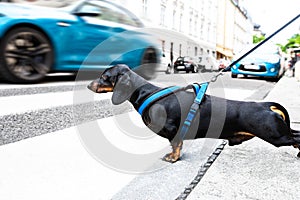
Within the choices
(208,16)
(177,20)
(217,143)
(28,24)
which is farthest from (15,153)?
(208,16)

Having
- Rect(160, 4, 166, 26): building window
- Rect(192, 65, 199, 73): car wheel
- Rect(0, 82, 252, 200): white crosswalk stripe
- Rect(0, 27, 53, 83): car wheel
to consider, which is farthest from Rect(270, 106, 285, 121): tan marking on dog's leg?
Rect(160, 4, 166, 26): building window

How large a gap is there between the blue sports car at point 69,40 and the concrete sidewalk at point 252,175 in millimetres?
2256

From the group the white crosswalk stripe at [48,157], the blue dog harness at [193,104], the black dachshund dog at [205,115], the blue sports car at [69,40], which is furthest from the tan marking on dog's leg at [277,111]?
the blue sports car at [69,40]

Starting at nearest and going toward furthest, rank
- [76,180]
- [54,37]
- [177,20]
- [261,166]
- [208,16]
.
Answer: [76,180] → [261,166] → [54,37] → [177,20] → [208,16]

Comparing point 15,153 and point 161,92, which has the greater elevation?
point 161,92

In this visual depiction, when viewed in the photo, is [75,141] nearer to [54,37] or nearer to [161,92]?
[161,92]

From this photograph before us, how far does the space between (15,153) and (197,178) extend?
1.22 m

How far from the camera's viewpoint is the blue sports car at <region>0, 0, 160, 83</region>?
3.71m

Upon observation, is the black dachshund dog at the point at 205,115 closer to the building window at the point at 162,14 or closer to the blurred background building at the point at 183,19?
the blurred background building at the point at 183,19

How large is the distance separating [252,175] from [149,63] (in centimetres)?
422

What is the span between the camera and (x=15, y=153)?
79.7 inches

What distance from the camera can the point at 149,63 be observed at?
5.76 m

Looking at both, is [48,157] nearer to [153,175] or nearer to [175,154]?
[153,175]

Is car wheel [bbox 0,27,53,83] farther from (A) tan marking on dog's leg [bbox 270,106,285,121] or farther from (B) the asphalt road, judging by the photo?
(A) tan marking on dog's leg [bbox 270,106,285,121]
